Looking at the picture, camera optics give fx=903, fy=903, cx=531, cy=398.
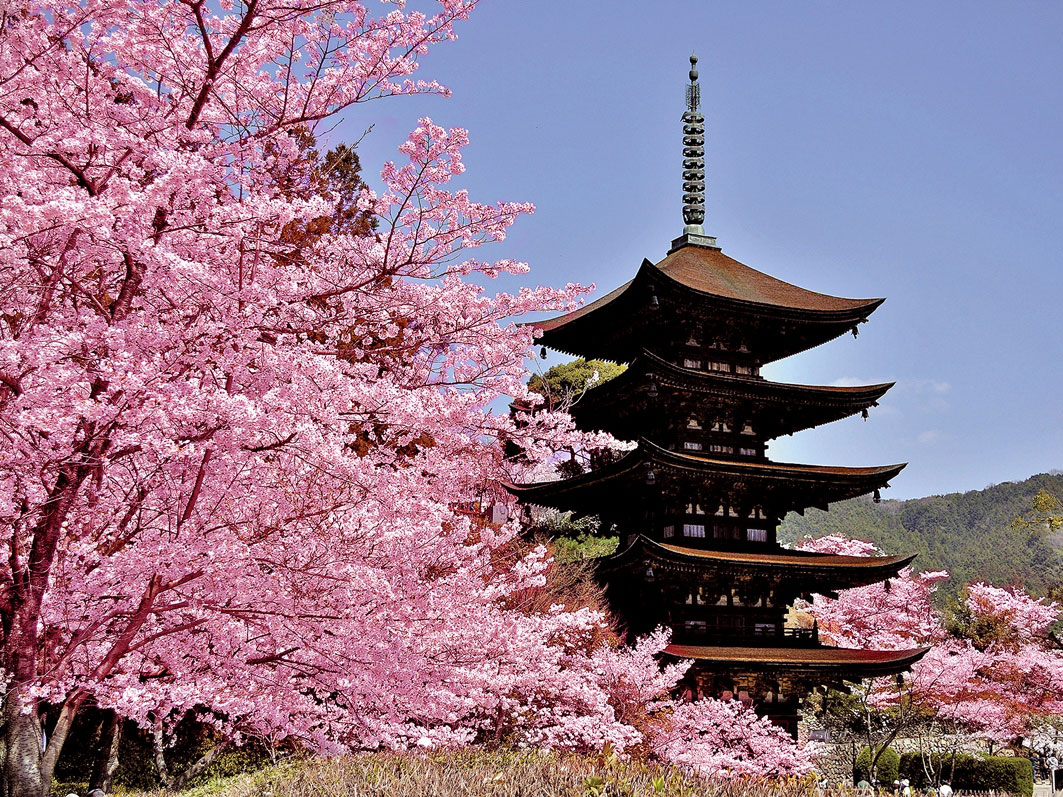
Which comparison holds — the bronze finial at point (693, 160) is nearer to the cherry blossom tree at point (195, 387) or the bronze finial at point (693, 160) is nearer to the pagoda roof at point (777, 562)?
the pagoda roof at point (777, 562)

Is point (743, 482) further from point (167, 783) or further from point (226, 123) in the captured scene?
point (226, 123)

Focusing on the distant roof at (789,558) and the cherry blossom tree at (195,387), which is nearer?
the cherry blossom tree at (195,387)

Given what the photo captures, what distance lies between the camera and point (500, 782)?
5.76 metres

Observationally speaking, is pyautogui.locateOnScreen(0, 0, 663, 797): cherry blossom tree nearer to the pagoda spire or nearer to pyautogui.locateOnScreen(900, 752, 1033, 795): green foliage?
the pagoda spire

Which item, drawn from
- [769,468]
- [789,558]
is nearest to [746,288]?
[769,468]

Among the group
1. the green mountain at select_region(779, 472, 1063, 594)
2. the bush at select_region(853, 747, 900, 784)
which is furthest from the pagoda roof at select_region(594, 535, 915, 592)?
the green mountain at select_region(779, 472, 1063, 594)

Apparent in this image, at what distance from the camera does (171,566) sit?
538 centimetres

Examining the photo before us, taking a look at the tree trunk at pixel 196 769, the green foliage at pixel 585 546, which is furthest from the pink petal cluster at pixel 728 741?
the tree trunk at pixel 196 769

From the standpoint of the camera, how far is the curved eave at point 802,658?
54.8ft

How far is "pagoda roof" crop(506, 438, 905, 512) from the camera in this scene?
57.2 feet

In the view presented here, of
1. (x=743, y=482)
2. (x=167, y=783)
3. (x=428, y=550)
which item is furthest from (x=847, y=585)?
(x=428, y=550)

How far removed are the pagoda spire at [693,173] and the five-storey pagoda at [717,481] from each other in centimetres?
215

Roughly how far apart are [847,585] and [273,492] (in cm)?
1650

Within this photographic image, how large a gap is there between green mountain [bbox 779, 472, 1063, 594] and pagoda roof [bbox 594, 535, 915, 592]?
200ft
